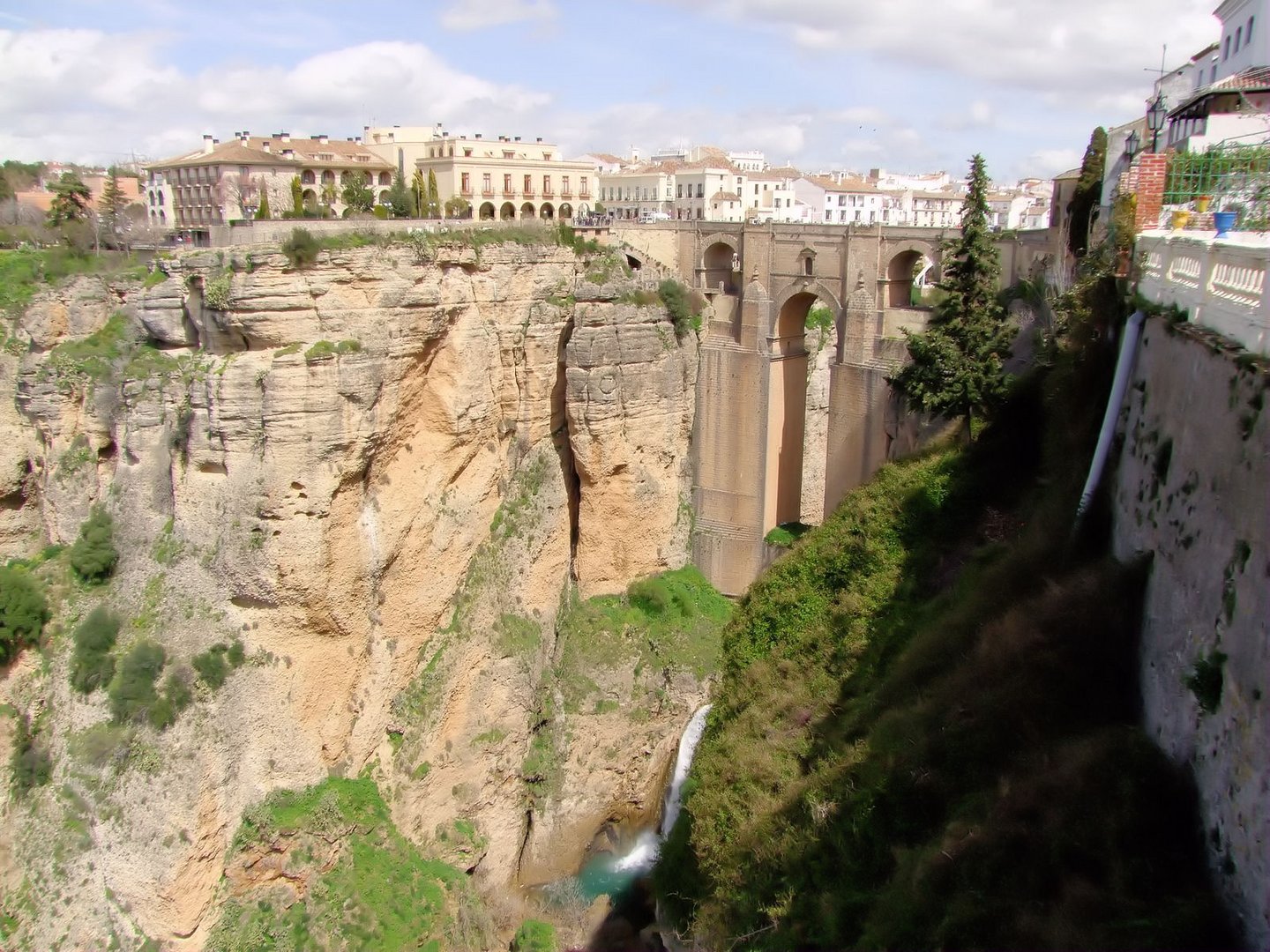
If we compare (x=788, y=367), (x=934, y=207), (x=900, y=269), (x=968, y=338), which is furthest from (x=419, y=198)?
(x=934, y=207)

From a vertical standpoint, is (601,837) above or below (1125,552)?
below

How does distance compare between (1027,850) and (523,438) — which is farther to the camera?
(523,438)

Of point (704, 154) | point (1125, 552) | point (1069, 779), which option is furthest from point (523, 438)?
point (704, 154)

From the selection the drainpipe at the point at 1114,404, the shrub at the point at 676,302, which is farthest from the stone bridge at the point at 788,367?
the drainpipe at the point at 1114,404

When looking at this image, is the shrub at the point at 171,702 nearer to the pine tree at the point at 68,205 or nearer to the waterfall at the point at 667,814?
the waterfall at the point at 667,814

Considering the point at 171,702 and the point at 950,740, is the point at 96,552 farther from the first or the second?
the point at 950,740

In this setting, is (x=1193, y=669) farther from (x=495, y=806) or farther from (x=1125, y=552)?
(x=495, y=806)
